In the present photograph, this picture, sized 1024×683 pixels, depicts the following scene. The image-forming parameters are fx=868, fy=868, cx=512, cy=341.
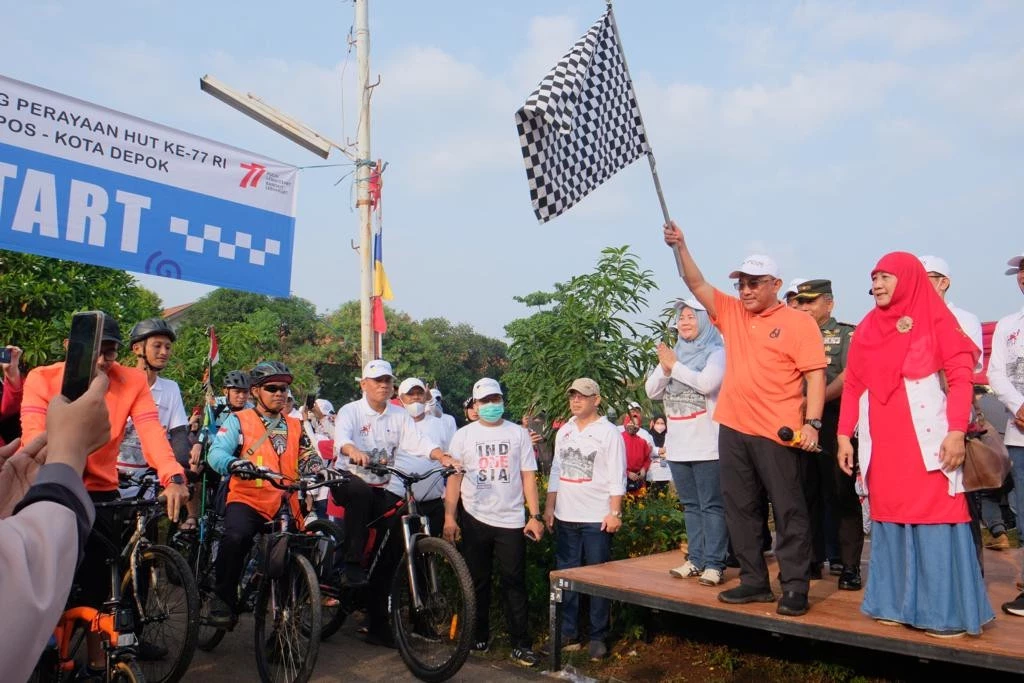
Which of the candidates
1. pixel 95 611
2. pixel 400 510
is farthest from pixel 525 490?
pixel 95 611

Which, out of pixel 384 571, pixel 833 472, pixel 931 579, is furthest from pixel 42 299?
pixel 931 579

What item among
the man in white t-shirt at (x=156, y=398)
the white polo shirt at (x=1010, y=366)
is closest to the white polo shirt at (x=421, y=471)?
the man in white t-shirt at (x=156, y=398)

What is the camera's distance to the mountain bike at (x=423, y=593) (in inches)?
220

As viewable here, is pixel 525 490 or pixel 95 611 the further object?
pixel 525 490

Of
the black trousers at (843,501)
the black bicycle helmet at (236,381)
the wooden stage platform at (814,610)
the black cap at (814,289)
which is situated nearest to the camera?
the wooden stage platform at (814,610)

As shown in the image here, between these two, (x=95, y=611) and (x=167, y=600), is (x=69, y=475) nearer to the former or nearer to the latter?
(x=95, y=611)

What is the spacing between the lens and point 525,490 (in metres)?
6.68

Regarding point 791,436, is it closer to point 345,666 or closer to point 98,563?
point 345,666

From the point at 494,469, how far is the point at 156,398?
266 cm

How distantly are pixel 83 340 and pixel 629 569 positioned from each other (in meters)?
5.22

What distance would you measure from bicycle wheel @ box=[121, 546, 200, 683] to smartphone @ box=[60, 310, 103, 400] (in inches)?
151

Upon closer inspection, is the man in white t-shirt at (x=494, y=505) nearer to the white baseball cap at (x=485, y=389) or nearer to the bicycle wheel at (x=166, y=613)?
the white baseball cap at (x=485, y=389)

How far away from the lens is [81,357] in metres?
1.63

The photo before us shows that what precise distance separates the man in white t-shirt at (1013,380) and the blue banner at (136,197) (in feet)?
18.5
